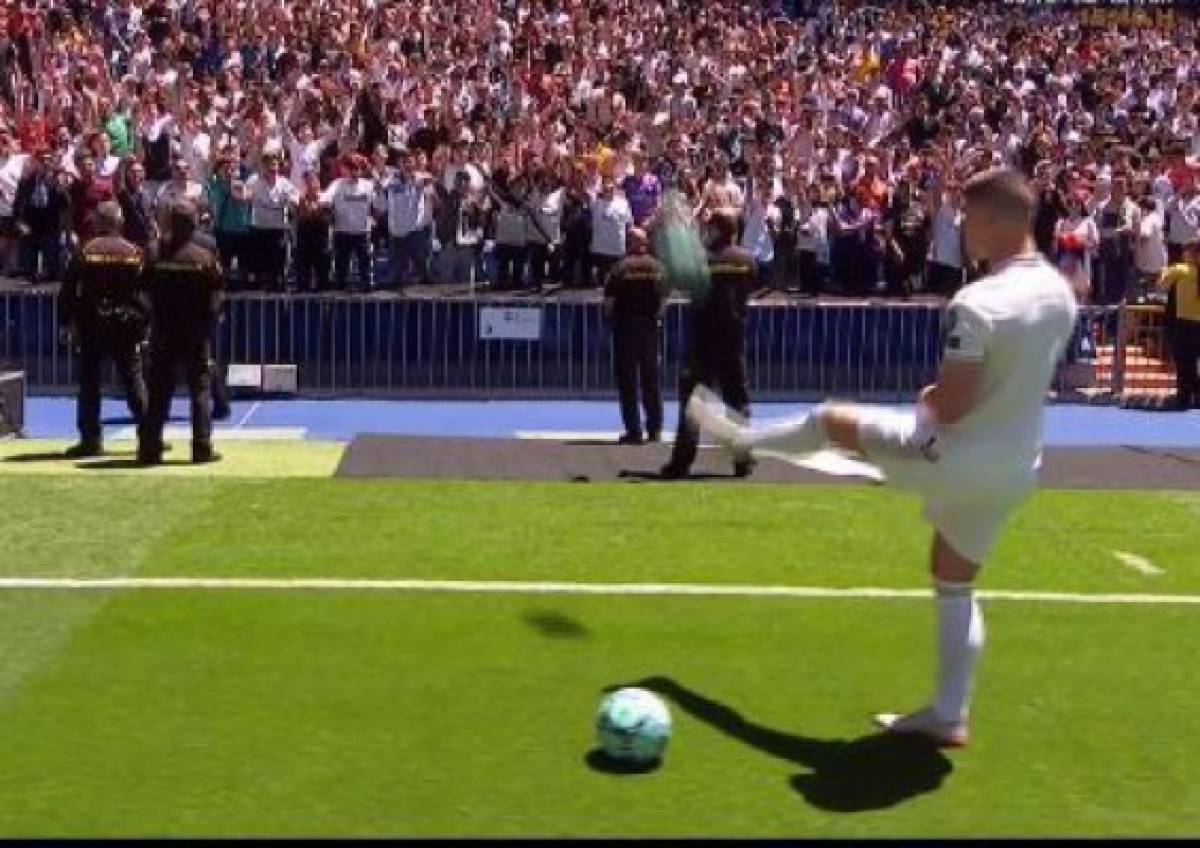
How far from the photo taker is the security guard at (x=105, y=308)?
16.7 m

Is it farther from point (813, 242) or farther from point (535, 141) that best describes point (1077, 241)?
point (535, 141)

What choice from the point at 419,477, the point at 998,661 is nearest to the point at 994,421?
the point at 998,661

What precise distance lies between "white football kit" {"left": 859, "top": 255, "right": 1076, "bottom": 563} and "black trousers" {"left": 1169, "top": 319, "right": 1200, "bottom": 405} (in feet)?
56.6

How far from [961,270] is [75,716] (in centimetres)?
2019

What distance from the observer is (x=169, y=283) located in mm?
16344

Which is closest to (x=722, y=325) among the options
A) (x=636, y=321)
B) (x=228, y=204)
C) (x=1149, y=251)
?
(x=636, y=321)

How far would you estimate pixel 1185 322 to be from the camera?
23.8 m

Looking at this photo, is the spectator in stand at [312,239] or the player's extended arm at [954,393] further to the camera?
the spectator in stand at [312,239]

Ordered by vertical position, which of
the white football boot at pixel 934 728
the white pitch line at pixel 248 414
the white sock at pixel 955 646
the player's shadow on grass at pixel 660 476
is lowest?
the white pitch line at pixel 248 414

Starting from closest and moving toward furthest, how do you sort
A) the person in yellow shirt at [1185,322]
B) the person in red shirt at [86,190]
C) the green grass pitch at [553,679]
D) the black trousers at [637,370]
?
the green grass pitch at [553,679], the black trousers at [637,370], the person in yellow shirt at [1185,322], the person in red shirt at [86,190]

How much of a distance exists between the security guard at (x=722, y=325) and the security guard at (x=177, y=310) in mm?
3986

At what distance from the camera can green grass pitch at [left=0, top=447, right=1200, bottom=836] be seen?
22.6ft

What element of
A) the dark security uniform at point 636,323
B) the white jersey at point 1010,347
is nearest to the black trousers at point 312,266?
the dark security uniform at point 636,323

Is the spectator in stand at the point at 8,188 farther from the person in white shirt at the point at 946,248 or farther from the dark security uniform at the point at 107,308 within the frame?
the person in white shirt at the point at 946,248
